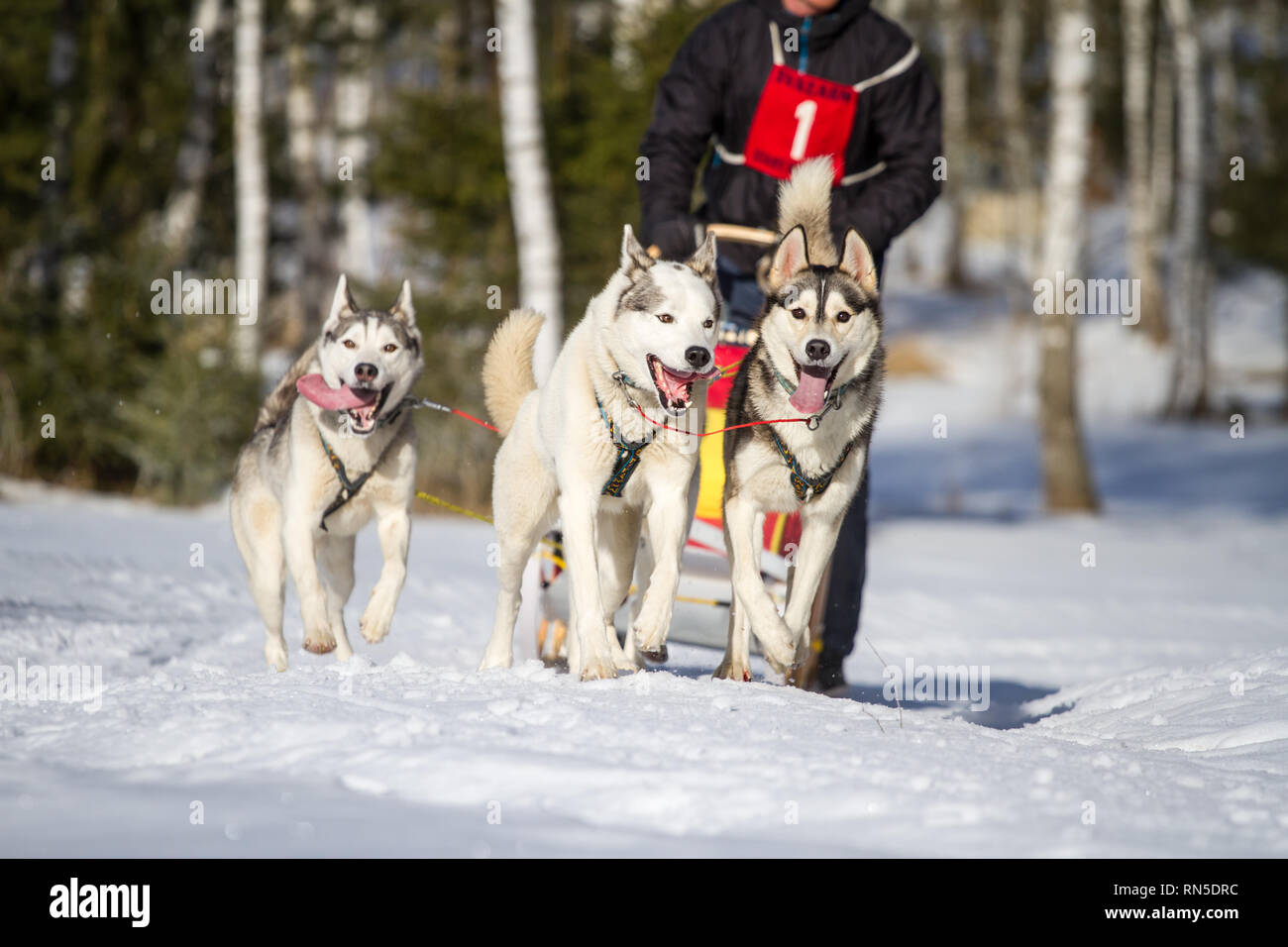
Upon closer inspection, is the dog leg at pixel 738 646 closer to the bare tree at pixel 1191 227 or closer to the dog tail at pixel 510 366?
the dog tail at pixel 510 366

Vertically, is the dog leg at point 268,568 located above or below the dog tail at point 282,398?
below

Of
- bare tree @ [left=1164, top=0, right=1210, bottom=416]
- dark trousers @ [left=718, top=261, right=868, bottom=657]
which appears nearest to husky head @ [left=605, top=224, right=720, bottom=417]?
dark trousers @ [left=718, top=261, right=868, bottom=657]

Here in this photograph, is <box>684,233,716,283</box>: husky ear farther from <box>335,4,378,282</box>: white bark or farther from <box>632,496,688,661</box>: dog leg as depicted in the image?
<box>335,4,378,282</box>: white bark

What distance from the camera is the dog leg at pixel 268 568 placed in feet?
14.1

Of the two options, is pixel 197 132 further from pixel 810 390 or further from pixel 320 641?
pixel 810 390

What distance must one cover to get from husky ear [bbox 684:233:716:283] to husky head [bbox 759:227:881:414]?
24 centimetres

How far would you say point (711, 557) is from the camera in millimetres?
4445

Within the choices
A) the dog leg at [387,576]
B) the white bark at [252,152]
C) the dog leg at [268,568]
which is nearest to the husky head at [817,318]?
the dog leg at [387,576]

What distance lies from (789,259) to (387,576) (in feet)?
5.01

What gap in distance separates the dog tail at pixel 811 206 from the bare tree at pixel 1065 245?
7.63 m

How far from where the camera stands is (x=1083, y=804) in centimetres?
240
